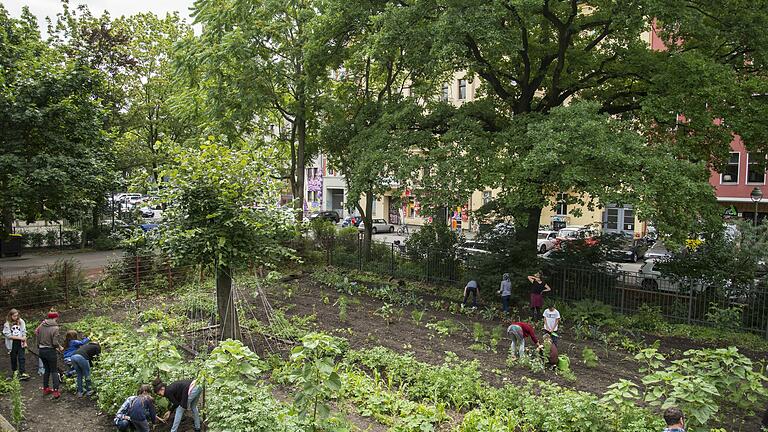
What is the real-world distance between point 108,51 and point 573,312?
96.8 ft

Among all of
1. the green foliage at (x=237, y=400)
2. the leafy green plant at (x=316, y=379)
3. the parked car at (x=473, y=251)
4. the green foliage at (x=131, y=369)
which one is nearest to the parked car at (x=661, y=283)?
the parked car at (x=473, y=251)

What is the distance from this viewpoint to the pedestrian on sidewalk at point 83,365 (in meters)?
9.27

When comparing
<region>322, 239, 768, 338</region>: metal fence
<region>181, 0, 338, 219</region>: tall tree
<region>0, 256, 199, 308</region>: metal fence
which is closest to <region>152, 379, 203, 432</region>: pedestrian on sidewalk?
<region>0, 256, 199, 308</region>: metal fence

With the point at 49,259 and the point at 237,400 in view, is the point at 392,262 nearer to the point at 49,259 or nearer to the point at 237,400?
the point at 237,400

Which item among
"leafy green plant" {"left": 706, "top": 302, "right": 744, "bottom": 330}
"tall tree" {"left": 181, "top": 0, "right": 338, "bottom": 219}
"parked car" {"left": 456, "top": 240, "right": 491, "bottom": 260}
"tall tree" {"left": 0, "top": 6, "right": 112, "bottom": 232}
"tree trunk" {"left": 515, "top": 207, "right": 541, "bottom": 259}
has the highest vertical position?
"tall tree" {"left": 181, "top": 0, "right": 338, "bottom": 219}

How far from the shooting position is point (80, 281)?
17266 mm

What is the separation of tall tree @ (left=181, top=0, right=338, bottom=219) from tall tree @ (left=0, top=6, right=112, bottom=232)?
4.88 metres

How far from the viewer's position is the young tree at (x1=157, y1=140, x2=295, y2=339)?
10156mm

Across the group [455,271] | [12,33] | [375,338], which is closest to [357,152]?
[455,271]

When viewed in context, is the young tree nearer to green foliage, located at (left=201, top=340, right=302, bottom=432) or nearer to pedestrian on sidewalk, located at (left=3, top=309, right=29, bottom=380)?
pedestrian on sidewalk, located at (left=3, top=309, right=29, bottom=380)

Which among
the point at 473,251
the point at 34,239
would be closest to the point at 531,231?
the point at 473,251

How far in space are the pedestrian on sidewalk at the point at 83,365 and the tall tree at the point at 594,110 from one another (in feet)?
31.5

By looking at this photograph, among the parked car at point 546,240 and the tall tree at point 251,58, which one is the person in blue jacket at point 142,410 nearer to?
the tall tree at point 251,58

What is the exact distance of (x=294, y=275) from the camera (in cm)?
2153
